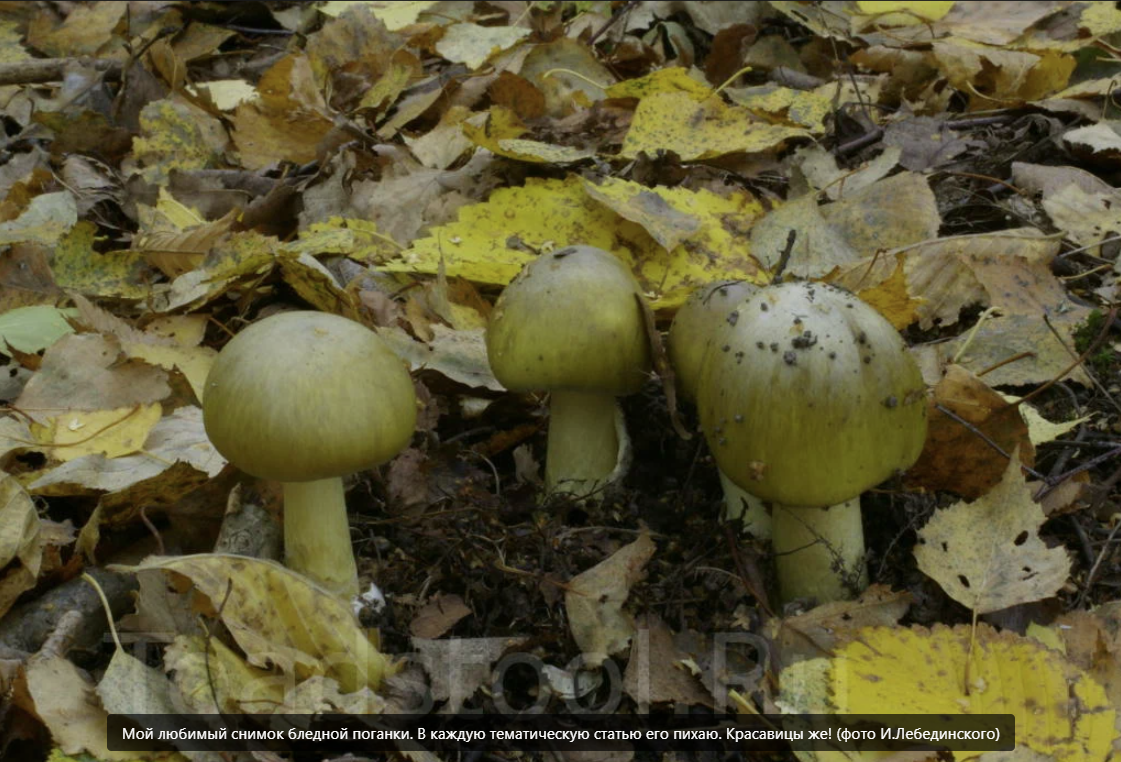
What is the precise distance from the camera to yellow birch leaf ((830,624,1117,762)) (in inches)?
84.4

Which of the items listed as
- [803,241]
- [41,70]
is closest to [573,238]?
[803,241]

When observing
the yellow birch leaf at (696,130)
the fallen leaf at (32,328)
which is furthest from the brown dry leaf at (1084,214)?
the fallen leaf at (32,328)

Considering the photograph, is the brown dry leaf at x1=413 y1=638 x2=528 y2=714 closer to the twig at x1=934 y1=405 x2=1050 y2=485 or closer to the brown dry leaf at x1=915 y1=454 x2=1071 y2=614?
the brown dry leaf at x1=915 y1=454 x2=1071 y2=614

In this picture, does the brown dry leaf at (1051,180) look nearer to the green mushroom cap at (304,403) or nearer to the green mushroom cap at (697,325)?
the green mushroom cap at (697,325)

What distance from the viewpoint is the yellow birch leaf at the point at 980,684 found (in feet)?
7.03

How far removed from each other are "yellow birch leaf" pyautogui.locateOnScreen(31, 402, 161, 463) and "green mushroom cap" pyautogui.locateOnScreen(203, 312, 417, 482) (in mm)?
826

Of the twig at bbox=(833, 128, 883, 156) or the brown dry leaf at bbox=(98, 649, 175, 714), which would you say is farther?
the twig at bbox=(833, 128, 883, 156)

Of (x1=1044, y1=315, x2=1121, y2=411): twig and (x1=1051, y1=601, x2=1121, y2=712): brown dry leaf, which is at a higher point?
(x1=1044, y1=315, x2=1121, y2=411): twig

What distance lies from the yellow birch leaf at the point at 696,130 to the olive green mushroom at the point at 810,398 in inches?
80.7

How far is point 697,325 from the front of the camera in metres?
2.78

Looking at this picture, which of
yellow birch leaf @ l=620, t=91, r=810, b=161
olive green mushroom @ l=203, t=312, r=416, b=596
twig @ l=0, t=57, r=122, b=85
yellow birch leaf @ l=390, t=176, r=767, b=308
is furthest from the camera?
twig @ l=0, t=57, r=122, b=85

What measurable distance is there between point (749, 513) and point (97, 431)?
1918 millimetres

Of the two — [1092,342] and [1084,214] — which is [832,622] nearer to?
[1092,342]
